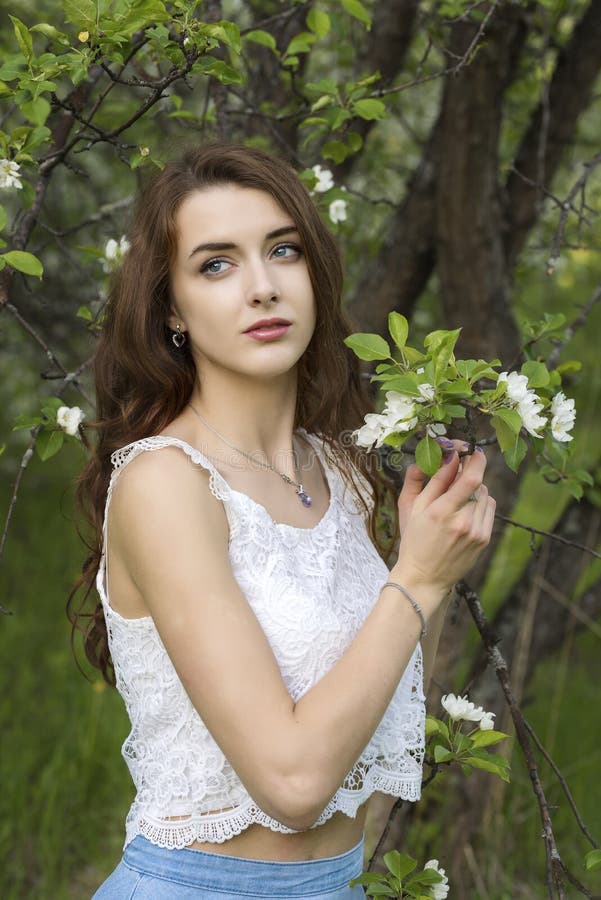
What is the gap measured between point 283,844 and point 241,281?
0.95 meters

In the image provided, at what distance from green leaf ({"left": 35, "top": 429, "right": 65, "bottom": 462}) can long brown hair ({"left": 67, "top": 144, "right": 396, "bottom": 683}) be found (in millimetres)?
70

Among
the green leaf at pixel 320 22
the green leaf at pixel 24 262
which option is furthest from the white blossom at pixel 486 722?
the green leaf at pixel 320 22

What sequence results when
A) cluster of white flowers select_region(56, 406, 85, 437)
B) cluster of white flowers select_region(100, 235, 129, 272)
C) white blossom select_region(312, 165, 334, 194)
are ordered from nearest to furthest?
cluster of white flowers select_region(56, 406, 85, 437), cluster of white flowers select_region(100, 235, 129, 272), white blossom select_region(312, 165, 334, 194)

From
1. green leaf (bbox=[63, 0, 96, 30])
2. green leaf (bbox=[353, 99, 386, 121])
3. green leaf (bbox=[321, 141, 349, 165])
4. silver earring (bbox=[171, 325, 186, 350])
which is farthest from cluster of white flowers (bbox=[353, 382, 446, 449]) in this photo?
green leaf (bbox=[321, 141, 349, 165])

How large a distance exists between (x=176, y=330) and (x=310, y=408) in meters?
0.39

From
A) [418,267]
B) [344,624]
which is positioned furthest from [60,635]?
[344,624]

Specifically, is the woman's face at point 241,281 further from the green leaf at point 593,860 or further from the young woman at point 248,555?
the green leaf at point 593,860

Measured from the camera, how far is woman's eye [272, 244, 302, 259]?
1.94 meters

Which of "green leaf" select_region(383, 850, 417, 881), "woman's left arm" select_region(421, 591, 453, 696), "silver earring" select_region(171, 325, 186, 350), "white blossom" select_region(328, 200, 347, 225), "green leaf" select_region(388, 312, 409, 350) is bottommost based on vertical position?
"green leaf" select_region(383, 850, 417, 881)

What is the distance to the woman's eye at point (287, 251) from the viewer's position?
1.94 metres

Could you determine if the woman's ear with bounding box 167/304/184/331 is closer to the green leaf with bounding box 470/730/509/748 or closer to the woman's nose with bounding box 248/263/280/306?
the woman's nose with bounding box 248/263/280/306

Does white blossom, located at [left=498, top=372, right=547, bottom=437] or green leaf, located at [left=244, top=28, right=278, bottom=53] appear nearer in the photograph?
white blossom, located at [left=498, top=372, right=547, bottom=437]

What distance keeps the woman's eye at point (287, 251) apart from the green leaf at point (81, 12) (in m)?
0.48

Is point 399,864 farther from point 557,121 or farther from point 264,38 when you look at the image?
point 557,121
